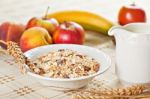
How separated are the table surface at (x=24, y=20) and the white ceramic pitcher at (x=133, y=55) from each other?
6 cm

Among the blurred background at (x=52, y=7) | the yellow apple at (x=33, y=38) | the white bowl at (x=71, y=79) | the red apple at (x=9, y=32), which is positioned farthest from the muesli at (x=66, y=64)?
the blurred background at (x=52, y=7)

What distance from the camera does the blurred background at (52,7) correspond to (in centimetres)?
171

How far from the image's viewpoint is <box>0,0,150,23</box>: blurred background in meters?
1.71

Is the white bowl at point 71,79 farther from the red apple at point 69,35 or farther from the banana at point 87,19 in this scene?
the banana at point 87,19

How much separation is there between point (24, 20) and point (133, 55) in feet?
2.91

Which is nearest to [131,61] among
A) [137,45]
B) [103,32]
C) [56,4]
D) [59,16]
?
[137,45]

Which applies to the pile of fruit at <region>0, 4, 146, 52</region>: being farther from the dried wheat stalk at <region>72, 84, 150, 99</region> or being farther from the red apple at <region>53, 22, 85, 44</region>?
the dried wheat stalk at <region>72, 84, 150, 99</region>

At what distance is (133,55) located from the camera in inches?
33.1

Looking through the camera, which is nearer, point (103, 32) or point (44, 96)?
point (44, 96)

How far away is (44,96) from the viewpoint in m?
0.81

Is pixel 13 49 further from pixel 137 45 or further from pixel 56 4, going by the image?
pixel 56 4

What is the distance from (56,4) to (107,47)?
97 centimetres

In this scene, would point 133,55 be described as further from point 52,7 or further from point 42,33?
point 52,7

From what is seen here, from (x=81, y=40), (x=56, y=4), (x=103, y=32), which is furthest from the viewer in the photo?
(x=56, y=4)
